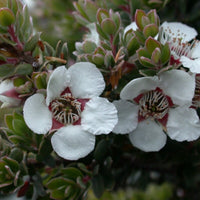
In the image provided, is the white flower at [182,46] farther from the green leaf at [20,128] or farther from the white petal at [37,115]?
the green leaf at [20,128]

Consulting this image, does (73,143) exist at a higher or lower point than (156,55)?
lower

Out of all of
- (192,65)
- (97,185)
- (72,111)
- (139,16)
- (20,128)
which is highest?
(139,16)

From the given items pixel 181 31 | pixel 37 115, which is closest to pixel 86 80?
pixel 37 115

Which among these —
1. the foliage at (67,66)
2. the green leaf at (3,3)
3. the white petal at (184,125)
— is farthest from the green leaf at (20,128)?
the white petal at (184,125)

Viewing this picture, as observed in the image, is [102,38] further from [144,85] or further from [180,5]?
[180,5]

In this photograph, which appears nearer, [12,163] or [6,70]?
[6,70]

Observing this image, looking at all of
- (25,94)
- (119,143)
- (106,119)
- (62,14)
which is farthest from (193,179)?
(62,14)

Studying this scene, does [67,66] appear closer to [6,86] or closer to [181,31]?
[6,86]
